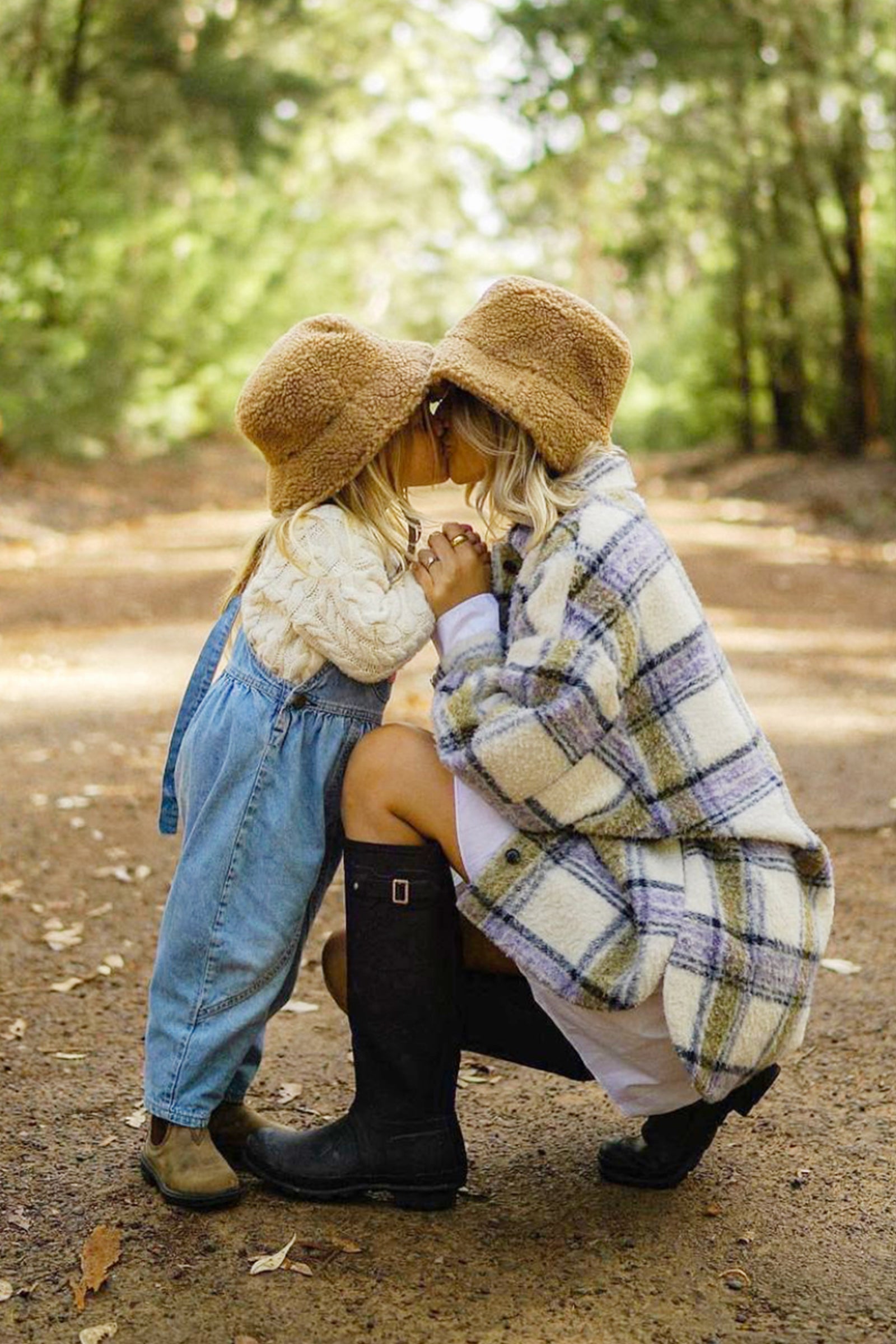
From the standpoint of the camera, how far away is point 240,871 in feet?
9.32

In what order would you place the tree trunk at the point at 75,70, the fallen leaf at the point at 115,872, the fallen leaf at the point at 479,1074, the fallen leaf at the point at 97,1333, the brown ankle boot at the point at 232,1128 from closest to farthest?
the fallen leaf at the point at 97,1333 → the brown ankle boot at the point at 232,1128 → the fallen leaf at the point at 479,1074 → the fallen leaf at the point at 115,872 → the tree trunk at the point at 75,70

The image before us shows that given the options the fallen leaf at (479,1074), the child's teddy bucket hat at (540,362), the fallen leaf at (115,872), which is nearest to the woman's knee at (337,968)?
the fallen leaf at (479,1074)

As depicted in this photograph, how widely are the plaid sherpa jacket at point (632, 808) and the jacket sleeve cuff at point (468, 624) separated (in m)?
0.03

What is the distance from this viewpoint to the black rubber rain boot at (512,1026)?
112 inches

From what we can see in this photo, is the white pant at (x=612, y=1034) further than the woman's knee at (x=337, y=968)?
No

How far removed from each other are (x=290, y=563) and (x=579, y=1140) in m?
1.34

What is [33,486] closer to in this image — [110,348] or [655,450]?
[110,348]

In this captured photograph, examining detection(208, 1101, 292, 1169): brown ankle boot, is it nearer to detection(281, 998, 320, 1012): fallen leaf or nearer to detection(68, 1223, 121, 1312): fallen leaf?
detection(68, 1223, 121, 1312): fallen leaf

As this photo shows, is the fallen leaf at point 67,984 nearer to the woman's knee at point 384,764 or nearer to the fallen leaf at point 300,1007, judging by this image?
the fallen leaf at point 300,1007

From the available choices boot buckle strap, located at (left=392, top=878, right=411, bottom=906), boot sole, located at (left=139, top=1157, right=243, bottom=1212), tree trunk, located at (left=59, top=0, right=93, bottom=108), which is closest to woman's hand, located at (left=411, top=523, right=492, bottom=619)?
boot buckle strap, located at (left=392, top=878, right=411, bottom=906)

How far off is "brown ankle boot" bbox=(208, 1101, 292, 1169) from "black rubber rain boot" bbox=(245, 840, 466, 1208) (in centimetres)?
16

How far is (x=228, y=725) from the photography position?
2873mm

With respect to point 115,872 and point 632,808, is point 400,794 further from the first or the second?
point 115,872

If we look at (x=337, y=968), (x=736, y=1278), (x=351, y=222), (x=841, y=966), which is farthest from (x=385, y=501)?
(x=351, y=222)
